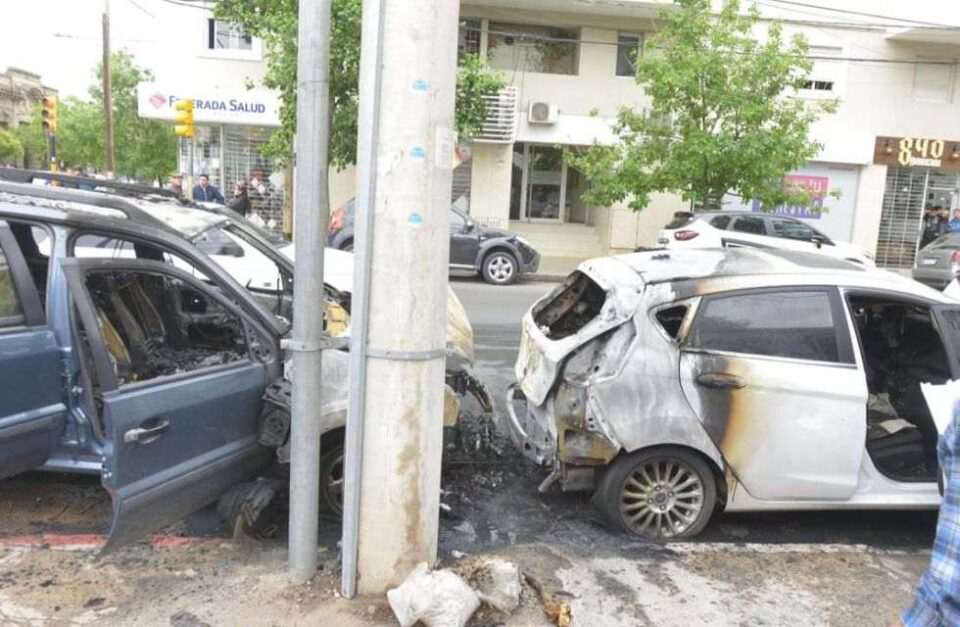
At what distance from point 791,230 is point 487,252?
5.87 meters

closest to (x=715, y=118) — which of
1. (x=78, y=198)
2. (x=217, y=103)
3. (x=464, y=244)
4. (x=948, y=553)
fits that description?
(x=464, y=244)

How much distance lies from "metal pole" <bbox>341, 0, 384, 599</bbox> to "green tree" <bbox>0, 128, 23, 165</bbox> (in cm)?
5298

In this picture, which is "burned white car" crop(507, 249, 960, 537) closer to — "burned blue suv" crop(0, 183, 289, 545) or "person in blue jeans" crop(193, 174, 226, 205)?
"burned blue suv" crop(0, 183, 289, 545)

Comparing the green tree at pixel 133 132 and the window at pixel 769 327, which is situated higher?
the green tree at pixel 133 132

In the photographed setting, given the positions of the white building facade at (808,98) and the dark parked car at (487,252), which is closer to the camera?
the dark parked car at (487,252)

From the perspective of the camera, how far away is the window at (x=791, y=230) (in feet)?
48.3

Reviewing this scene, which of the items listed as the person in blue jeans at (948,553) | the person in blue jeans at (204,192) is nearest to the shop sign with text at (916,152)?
the person in blue jeans at (204,192)

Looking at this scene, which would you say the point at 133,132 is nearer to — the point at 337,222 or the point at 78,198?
the point at 337,222

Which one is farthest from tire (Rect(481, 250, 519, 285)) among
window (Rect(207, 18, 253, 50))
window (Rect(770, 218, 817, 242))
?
window (Rect(207, 18, 253, 50))

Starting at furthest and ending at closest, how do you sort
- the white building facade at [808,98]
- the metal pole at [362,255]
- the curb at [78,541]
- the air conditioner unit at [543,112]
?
the white building facade at [808,98], the air conditioner unit at [543,112], the curb at [78,541], the metal pole at [362,255]

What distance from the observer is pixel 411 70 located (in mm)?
2877

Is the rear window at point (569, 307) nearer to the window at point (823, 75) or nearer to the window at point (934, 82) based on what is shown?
the window at point (823, 75)

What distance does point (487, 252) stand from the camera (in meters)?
14.9

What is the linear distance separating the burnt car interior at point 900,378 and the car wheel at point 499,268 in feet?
32.1
